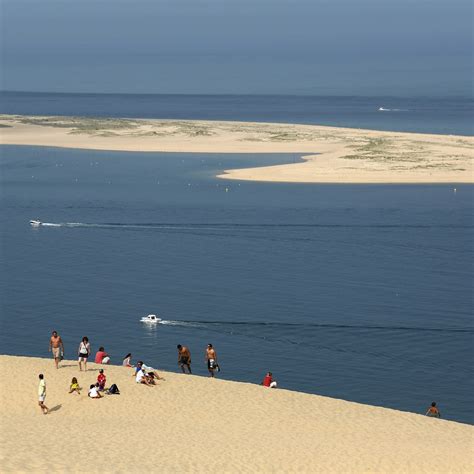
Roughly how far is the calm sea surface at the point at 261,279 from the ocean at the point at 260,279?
14 centimetres

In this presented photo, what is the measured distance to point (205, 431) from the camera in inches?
1537


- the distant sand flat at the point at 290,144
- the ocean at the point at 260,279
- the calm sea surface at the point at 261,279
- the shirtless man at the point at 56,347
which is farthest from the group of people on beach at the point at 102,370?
the distant sand flat at the point at 290,144

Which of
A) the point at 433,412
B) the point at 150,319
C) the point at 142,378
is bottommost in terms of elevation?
the point at 433,412

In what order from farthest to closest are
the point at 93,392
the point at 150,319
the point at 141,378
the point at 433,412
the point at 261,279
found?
the point at 261,279
the point at 150,319
the point at 141,378
the point at 433,412
the point at 93,392

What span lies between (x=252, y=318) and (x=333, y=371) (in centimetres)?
950

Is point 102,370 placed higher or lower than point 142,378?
higher

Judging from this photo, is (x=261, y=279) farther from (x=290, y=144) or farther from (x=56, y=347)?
(x=290, y=144)

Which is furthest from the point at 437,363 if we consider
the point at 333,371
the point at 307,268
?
the point at 307,268

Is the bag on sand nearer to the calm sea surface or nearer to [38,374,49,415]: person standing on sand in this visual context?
[38,374,49,415]: person standing on sand

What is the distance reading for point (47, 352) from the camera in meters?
53.3

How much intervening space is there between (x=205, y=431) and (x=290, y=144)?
107666 millimetres

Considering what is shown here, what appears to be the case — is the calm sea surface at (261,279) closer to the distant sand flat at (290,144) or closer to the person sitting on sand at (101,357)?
the person sitting on sand at (101,357)

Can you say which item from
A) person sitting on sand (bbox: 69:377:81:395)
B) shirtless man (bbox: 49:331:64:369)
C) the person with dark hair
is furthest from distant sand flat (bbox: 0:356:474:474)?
shirtless man (bbox: 49:331:64:369)

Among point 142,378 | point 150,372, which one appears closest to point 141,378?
point 142,378
